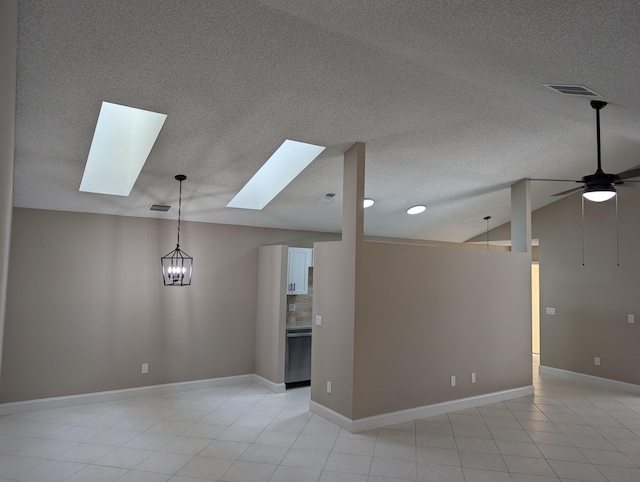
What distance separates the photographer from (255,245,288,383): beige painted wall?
5.82 meters

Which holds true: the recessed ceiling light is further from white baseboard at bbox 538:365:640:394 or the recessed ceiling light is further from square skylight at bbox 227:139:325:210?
white baseboard at bbox 538:365:640:394

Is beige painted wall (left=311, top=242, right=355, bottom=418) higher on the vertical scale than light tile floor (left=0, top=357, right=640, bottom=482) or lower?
higher

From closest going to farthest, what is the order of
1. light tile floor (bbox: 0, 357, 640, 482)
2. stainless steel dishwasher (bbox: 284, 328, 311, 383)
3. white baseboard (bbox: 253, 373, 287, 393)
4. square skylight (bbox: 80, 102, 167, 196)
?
light tile floor (bbox: 0, 357, 640, 482)
square skylight (bbox: 80, 102, 167, 196)
white baseboard (bbox: 253, 373, 287, 393)
stainless steel dishwasher (bbox: 284, 328, 311, 383)

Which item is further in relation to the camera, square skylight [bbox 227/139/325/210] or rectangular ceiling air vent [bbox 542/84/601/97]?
square skylight [bbox 227/139/325/210]

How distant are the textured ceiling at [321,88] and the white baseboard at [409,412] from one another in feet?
8.99

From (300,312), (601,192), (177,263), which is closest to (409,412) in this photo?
(300,312)

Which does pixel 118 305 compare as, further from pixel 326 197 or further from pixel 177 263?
pixel 326 197

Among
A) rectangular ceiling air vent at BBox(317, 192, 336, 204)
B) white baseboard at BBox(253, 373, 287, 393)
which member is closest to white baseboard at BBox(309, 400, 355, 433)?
white baseboard at BBox(253, 373, 287, 393)

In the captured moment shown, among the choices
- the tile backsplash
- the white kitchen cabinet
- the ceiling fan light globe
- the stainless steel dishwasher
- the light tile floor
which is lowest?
the light tile floor

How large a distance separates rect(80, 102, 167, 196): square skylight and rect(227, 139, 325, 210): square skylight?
1.33 m

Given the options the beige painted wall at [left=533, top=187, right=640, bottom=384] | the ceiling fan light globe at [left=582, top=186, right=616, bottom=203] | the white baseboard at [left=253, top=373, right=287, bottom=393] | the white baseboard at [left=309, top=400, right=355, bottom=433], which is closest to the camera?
the ceiling fan light globe at [left=582, top=186, right=616, bottom=203]

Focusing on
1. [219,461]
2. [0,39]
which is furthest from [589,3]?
[219,461]

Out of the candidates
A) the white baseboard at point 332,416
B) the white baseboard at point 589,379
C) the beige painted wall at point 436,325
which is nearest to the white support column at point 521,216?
the beige painted wall at point 436,325

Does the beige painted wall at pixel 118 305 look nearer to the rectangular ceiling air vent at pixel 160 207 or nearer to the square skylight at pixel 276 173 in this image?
the rectangular ceiling air vent at pixel 160 207
